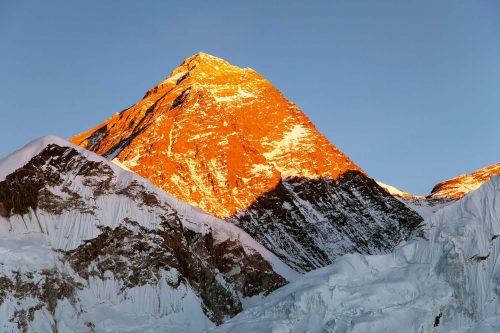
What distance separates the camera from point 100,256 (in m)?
107

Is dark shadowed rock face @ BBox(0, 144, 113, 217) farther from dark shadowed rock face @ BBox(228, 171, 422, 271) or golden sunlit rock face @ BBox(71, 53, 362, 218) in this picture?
dark shadowed rock face @ BBox(228, 171, 422, 271)

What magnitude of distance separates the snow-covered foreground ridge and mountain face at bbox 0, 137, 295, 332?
33555 millimetres

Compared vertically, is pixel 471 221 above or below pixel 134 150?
below

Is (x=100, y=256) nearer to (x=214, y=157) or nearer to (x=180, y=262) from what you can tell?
(x=180, y=262)

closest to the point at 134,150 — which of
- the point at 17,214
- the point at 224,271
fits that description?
the point at 224,271

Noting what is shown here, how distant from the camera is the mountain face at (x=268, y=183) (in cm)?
16425

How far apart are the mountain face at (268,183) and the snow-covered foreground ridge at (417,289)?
82.9 m

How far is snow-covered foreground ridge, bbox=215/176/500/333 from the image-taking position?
63719mm

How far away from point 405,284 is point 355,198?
120529 mm

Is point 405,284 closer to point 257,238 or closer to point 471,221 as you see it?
point 471,221

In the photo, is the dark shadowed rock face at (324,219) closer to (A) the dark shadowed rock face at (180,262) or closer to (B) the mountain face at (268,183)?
(B) the mountain face at (268,183)

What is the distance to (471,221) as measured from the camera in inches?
2655

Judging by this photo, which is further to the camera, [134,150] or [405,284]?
[134,150]

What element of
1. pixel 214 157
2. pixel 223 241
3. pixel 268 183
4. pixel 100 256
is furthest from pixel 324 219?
pixel 100 256
